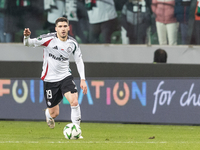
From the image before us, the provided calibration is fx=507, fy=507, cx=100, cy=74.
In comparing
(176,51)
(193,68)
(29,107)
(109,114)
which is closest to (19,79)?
(29,107)

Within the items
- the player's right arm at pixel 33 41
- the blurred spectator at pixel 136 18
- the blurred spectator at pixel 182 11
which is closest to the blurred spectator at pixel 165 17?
the blurred spectator at pixel 182 11

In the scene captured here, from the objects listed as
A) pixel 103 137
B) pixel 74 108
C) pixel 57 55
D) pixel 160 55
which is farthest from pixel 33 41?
pixel 160 55

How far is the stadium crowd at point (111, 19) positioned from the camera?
14.8 metres

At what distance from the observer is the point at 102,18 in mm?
15055

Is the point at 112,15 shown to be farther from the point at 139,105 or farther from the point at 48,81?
the point at 48,81

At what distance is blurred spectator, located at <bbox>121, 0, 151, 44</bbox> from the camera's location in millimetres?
14852

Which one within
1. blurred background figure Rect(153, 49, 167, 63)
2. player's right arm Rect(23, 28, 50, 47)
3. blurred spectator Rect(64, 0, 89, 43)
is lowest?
blurred background figure Rect(153, 49, 167, 63)

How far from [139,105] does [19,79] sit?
9.93 ft

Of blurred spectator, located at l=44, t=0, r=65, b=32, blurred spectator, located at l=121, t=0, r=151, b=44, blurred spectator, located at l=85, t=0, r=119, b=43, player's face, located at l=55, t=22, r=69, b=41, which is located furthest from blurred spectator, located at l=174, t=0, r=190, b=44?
player's face, located at l=55, t=22, r=69, b=41

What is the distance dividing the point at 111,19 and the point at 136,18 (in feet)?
2.43

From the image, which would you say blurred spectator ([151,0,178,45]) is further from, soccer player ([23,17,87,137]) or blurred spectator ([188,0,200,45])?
soccer player ([23,17,87,137])

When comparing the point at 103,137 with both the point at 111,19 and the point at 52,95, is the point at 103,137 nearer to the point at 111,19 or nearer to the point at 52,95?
the point at 52,95

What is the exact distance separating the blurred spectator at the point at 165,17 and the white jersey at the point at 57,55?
257 inches

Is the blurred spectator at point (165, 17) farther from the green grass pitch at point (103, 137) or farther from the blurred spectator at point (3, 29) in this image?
the blurred spectator at point (3, 29)
